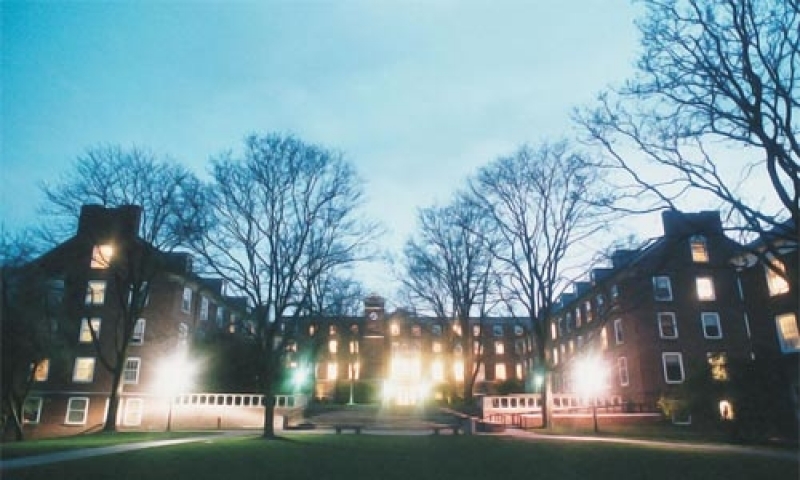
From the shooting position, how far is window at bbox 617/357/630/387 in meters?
39.5

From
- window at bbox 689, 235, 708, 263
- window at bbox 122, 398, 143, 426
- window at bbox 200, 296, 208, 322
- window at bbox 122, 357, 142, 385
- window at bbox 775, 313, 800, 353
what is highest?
window at bbox 689, 235, 708, 263

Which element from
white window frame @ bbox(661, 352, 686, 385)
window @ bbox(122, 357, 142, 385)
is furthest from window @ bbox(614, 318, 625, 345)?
window @ bbox(122, 357, 142, 385)

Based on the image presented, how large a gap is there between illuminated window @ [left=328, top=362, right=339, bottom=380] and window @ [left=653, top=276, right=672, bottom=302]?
1620 inches

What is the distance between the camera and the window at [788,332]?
102 ft

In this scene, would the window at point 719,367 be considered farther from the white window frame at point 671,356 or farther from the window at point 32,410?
the window at point 32,410

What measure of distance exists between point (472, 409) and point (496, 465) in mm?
22529

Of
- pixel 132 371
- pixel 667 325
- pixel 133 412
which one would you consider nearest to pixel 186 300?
pixel 132 371

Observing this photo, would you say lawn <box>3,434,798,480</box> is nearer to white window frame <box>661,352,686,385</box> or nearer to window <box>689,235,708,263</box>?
white window frame <box>661,352,686,385</box>

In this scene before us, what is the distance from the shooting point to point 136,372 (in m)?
37.3

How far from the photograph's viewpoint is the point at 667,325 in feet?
127

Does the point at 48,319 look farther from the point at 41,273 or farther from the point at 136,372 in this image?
the point at 136,372

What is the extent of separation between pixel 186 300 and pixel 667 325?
130ft

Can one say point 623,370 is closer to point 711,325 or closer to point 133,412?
point 711,325

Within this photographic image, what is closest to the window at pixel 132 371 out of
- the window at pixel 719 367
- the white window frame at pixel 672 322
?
the window at pixel 719 367
